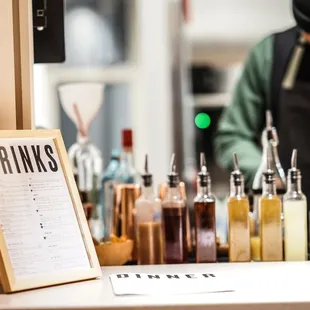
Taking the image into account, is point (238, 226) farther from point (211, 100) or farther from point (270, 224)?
point (211, 100)

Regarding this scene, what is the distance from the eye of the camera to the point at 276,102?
2562 millimetres

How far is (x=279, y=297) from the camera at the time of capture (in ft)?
3.69

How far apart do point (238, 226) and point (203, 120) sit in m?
2.17

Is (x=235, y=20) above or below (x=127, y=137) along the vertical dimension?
above

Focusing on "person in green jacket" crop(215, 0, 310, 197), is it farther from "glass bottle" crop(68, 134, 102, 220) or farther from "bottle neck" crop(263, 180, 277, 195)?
"bottle neck" crop(263, 180, 277, 195)

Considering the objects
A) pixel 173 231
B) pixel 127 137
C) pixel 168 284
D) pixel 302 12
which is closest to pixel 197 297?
pixel 168 284

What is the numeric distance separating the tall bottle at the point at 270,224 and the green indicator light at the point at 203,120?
2123 millimetres

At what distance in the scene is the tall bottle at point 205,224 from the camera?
155 centimetres

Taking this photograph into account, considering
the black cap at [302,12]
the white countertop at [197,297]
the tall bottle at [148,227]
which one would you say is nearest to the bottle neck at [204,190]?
the tall bottle at [148,227]

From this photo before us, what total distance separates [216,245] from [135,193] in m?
0.28

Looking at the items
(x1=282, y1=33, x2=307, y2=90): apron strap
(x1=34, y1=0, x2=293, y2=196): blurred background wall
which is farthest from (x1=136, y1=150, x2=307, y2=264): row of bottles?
(x1=34, y1=0, x2=293, y2=196): blurred background wall

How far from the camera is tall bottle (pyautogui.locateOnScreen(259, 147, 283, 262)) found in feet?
5.08

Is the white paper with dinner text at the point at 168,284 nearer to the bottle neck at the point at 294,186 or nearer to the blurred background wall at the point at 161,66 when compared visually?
the bottle neck at the point at 294,186

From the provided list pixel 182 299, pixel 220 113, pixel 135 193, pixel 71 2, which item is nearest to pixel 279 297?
pixel 182 299
